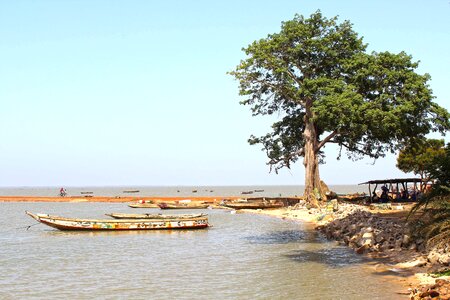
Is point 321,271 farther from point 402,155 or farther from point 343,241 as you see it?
point 402,155

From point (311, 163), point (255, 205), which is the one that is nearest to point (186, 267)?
point (311, 163)

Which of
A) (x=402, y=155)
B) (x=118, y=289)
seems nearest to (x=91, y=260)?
(x=118, y=289)

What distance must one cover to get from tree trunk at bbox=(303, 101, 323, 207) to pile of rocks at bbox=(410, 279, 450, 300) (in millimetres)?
32443

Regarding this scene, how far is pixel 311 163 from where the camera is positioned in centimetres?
4622

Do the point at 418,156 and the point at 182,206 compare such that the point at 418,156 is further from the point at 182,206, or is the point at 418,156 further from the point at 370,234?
the point at 370,234

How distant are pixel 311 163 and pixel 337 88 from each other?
881cm

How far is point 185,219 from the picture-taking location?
35.6 m

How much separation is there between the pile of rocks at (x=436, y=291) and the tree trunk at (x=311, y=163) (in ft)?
106

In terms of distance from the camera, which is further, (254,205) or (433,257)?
(254,205)

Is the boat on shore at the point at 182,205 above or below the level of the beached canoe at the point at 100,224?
above

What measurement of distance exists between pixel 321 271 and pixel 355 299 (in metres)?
4.25

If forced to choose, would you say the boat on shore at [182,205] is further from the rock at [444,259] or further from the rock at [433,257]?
the rock at [444,259]

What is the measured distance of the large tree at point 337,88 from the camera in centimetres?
3922

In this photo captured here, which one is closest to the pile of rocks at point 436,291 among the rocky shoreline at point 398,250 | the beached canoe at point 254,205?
the rocky shoreline at point 398,250
